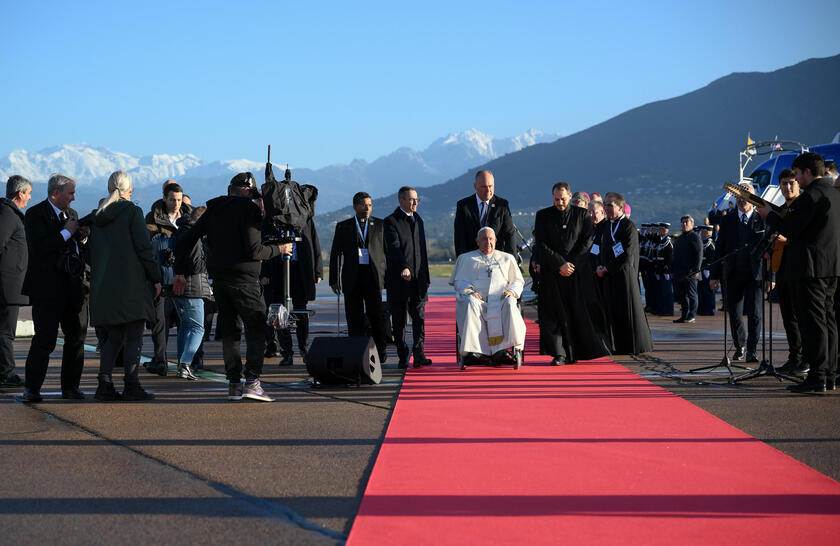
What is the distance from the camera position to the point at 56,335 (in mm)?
7910

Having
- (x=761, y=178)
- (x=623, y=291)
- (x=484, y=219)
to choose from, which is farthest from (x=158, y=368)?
(x=761, y=178)

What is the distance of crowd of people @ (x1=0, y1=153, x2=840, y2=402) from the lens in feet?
25.9

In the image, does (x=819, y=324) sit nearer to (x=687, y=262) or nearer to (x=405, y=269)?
(x=405, y=269)

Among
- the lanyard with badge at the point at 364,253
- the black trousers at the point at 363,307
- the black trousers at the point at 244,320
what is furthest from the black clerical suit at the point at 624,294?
the black trousers at the point at 244,320

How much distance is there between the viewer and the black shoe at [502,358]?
1005 centimetres

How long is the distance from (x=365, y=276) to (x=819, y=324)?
4.66m

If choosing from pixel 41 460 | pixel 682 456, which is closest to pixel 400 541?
pixel 682 456

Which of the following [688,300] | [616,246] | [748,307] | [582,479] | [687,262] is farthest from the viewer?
[687,262]

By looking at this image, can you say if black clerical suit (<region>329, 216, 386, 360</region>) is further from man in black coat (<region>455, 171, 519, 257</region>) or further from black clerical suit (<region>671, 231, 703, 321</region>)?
black clerical suit (<region>671, 231, 703, 321</region>)

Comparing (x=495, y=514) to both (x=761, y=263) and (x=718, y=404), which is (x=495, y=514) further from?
(x=761, y=263)

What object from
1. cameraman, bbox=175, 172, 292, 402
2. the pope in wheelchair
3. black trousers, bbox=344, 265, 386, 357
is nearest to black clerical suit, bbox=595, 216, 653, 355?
the pope in wheelchair

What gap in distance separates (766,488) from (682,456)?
819 mm

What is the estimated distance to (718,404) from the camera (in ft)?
24.7

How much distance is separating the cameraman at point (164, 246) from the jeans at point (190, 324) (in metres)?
0.27
